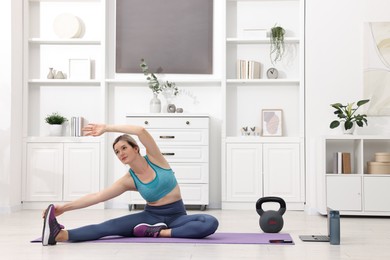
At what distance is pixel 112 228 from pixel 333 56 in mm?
3650

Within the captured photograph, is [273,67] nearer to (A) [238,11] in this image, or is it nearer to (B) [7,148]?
(A) [238,11]

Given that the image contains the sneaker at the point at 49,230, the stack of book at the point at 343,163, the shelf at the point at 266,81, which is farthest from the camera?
the shelf at the point at 266,81

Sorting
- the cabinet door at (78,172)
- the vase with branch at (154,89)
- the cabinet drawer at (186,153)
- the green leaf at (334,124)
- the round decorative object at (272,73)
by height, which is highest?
the round decorative object at (272,73)

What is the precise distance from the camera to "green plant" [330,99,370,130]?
6.79m

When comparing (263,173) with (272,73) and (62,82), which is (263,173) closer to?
(272,73)

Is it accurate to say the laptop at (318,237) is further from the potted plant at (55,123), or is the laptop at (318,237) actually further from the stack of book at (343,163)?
the potted plant at (55,123)

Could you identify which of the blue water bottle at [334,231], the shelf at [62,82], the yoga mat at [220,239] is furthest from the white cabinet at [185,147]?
the blue water bottle at [334,231]

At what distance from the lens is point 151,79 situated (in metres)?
7.49

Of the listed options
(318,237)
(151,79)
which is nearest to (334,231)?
(318,237)

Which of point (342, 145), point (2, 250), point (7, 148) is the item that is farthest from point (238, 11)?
point (2, 250)

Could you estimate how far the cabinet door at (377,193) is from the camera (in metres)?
6.51

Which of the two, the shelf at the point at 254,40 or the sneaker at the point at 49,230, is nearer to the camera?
the sneaker at the point at 49,230

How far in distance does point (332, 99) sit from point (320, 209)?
127cm

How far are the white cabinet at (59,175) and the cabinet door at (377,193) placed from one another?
9.77ft
